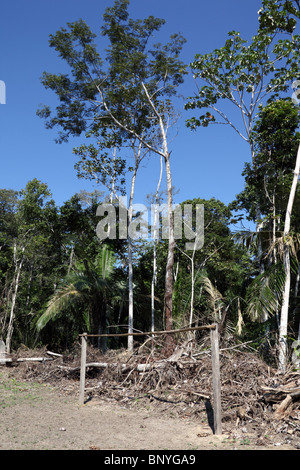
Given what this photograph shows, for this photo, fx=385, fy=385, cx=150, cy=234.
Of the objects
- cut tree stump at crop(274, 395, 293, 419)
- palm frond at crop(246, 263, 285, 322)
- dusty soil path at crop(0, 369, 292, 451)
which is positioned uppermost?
palm frond at crop(246, 263, 285, 322)

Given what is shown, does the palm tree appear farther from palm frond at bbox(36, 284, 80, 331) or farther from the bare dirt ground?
the bare dirt ground

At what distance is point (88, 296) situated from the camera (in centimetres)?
1408

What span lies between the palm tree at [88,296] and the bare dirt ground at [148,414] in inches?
146

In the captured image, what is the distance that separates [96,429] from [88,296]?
8407mm

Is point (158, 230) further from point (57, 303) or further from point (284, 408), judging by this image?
point (284, 408)

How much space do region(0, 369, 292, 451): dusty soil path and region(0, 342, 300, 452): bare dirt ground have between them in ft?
0.04

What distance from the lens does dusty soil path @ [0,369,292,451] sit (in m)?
4.92

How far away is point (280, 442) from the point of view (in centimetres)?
479

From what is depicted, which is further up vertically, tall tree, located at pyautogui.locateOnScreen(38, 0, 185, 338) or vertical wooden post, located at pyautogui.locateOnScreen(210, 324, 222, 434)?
tall tree, located at pyautogui.locateOnScreen(38, 0, 185, 338)

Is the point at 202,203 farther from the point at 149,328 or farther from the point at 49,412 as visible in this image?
the point at 49,412

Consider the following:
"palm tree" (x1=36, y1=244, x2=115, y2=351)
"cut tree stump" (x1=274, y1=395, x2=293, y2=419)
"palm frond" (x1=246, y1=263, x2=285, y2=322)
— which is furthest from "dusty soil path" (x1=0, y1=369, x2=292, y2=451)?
"palm tree" (x1=36, y1=244, x2=115, y2=351)

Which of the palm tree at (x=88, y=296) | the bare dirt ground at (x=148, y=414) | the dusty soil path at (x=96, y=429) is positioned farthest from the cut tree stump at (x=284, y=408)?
the palm tree at (x=88, y=296)

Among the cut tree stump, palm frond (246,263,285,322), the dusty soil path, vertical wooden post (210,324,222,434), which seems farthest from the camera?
palm frond (246,263,285,322)
